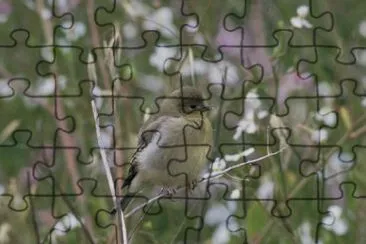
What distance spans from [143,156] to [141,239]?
246 millimetres

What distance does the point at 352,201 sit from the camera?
275 cm

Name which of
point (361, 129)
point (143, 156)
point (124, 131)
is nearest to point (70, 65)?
point (124, 131)

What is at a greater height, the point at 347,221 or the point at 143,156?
the point at 143,156

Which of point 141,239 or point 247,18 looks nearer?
point 141,239

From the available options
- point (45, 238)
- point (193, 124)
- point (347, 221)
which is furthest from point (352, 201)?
point (45, 238)

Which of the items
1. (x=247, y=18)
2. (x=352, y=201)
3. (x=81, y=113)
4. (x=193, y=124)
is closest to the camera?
(x=193, y=124)

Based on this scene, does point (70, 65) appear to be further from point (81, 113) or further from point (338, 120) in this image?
point (338, 120)

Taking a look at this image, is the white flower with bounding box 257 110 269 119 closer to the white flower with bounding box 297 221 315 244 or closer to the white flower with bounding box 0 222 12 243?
the white flower with bounding box 297 221 315 244

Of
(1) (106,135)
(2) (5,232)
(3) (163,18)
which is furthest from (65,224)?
(3) (163,18)

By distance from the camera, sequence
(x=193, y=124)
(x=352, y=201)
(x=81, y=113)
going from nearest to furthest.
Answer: (x=193, y=124) → (x=352, y=201) → (x=81, y=113)

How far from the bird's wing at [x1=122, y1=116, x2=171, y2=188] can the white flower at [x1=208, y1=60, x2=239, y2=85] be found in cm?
32

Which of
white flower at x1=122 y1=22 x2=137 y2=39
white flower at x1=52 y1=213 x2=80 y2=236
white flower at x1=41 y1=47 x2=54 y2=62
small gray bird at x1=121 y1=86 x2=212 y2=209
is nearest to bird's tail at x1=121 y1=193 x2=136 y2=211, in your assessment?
small gray bird at x1=121 y1=86 x2=212 y2=209

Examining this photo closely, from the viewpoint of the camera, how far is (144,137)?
2594 mm

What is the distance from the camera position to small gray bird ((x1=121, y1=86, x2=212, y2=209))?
2.54 metres
